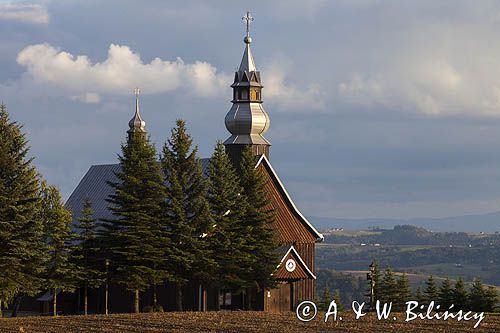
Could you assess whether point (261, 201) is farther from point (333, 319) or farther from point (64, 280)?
point (333, 319)

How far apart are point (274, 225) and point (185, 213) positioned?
13.8 metres

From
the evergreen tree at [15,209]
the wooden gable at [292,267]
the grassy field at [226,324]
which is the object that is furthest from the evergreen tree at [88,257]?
the wooden gable at [292,267]

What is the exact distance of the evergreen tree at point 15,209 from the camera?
185 feet

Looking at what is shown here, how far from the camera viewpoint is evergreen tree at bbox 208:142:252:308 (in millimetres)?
64375

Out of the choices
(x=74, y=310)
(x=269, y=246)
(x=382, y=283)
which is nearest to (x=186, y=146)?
(x=269, y=246)

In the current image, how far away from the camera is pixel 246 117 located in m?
78.1

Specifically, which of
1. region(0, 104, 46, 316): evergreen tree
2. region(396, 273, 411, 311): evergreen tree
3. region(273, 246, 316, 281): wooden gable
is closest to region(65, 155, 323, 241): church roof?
region(273, 246, 316, 281): wooden gable

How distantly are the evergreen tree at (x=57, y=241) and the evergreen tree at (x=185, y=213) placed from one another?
229 inches

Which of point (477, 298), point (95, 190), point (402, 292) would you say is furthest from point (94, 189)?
point (477, 298)

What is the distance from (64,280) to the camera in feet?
207

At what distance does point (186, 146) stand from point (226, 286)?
344 inches

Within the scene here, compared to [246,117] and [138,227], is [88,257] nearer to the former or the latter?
[138,227]

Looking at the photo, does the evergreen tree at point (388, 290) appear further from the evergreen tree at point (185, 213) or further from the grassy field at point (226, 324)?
the grassy field at point (226, 324)

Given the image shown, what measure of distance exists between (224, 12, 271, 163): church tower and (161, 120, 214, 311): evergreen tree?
12.8m
